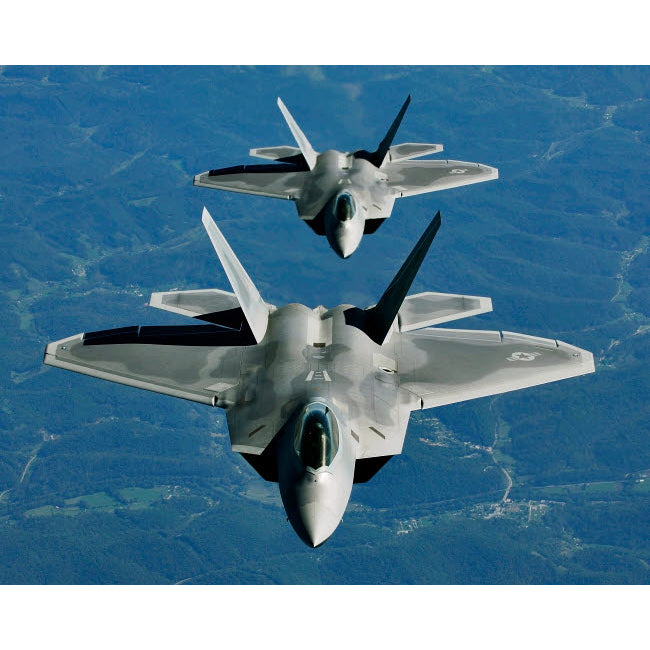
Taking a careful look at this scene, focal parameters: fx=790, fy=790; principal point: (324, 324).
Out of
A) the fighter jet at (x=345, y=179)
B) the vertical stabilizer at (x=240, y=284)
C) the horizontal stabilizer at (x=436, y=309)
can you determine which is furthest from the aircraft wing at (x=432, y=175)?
the vertical stabilizer at (x=240, y=284)

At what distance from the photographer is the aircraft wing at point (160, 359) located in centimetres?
2455

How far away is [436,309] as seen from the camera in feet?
88.7

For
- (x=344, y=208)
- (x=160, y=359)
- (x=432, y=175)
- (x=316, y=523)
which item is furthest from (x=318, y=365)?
(x=432, y=175)

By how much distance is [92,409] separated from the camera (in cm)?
11881

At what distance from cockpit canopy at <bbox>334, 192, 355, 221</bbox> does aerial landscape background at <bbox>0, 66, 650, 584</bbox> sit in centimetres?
6544

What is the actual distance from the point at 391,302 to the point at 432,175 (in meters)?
14.4

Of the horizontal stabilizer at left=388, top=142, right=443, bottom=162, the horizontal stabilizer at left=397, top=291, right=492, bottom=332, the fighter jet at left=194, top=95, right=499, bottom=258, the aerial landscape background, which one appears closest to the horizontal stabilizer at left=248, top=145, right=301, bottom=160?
the fighter jet at left=194, top=95, right=499, bottom=258

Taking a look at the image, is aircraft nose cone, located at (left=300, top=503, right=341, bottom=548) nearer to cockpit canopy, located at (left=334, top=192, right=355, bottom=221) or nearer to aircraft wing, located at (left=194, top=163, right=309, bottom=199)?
cockpit canopy, located at (left=334, top=192, right=355, bottom=221)

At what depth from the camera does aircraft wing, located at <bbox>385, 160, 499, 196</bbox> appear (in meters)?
35.9

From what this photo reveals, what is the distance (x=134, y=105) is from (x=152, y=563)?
106661mm

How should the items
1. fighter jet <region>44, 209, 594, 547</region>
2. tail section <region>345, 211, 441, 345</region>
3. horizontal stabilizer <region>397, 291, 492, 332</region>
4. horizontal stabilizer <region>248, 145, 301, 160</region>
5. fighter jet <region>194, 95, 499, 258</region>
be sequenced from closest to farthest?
fighter jet <region>44, 209, 594, 547</region>
tail section <region>345, 211, 441, 345</region>
horizontal stabilizer <region>397, 291, 492, 332</region>
fighter jet <region>194, 95, 499, 258</region>
horizontal stabilizer <region>248, 145, 301, 160</region>

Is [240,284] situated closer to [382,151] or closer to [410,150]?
[382,151]

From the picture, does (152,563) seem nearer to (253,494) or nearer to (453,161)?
(253,494)

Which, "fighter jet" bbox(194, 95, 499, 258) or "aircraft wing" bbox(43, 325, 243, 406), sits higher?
"fighter jet" bbox(194, 95, 499, 258)
